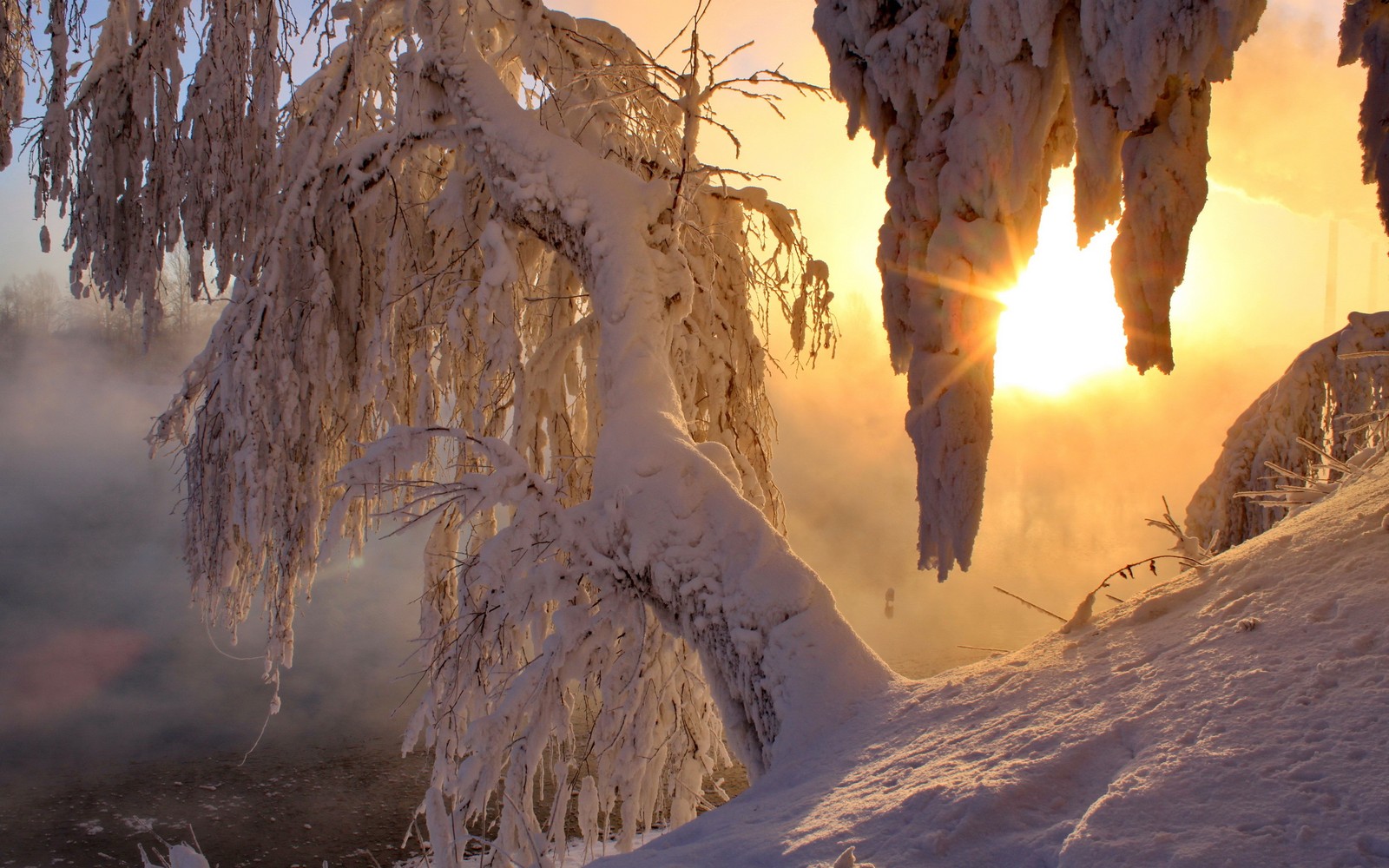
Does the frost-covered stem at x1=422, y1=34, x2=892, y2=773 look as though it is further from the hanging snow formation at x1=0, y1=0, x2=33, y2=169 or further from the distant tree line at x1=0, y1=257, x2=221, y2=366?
the distant tree line at x1=0, y1=257, x2=221, y2=366

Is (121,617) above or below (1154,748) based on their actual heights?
below

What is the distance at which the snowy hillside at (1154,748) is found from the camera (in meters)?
1.11

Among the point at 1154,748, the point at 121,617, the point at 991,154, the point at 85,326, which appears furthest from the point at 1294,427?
the point at 85,326

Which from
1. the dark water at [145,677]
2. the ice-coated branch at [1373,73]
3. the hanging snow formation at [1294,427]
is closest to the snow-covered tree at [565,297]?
the ice-coated branch at [1373,73]

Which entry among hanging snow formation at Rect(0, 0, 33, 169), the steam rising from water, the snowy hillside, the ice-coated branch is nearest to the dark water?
the steam rising from water

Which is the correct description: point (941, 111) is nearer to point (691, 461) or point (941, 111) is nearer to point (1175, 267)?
point (1175, 267)

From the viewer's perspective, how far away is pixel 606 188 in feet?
10.8

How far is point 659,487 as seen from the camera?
2.64 m

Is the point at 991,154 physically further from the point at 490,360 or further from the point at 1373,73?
the point at 490,360

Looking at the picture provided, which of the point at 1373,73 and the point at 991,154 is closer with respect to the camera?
the point at 1373,73

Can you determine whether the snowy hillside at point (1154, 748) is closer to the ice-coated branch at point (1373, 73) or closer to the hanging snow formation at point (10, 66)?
the ice-coated branch at point (1373, 73)

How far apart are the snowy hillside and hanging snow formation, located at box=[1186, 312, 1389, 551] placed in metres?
3.57

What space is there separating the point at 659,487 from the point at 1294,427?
14.9ft

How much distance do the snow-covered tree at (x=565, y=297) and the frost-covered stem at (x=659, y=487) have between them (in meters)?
0.01
